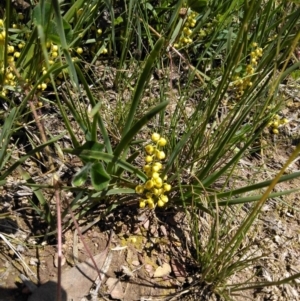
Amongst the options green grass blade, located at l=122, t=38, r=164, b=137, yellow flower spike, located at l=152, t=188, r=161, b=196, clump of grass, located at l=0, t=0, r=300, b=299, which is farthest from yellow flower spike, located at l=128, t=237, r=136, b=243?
green grass blade, located at l=122, t=38, r=164, b=137

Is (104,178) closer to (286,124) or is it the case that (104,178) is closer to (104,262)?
(104,262)

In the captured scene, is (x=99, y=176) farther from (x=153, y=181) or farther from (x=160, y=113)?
(x=160, y=113)

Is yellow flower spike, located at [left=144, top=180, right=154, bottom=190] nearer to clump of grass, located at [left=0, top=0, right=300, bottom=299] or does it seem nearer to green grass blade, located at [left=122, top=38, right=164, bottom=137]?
clump of grass, located at [left=0, top=0, right=300, bottom=299]

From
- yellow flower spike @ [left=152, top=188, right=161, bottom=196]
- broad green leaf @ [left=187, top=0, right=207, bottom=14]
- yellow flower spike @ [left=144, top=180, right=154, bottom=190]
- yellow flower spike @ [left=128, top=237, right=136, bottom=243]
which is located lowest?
yellow flower spike @ [left=128, top=237, right=136, bottom=243]

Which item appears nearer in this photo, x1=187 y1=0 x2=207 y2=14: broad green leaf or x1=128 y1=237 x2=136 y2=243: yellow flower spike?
x1=128 y1=237 x2=136 y2=243: yellow flower spike

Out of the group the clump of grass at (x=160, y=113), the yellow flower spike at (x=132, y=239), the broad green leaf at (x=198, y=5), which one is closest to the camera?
the clump of grass at (x=160, y=113)

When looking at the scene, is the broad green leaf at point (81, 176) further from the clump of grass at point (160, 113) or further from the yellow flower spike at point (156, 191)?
the yellow flower spike at point (156, 191)

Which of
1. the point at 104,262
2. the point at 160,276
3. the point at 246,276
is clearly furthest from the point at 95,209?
the point at 246,276

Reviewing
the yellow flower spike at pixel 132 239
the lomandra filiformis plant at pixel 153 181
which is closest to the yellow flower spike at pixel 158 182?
the lomandra filiformis plant at pixel 153 181

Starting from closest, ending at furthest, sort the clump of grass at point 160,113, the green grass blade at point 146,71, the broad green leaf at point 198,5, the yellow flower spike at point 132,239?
the green grass blade at point 146,71 < the clump of grass at point 160,113 < the yellow flower spike at point 132,239 < the broad green leaf at point 198,5

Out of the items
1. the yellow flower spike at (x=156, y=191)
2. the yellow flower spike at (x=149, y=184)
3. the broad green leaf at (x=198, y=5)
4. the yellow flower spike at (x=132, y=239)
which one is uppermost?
the broad green leaf at (x=198, y=5)

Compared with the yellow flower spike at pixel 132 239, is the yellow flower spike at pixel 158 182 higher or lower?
higher

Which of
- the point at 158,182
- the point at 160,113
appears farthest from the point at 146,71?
the point at 160,113
